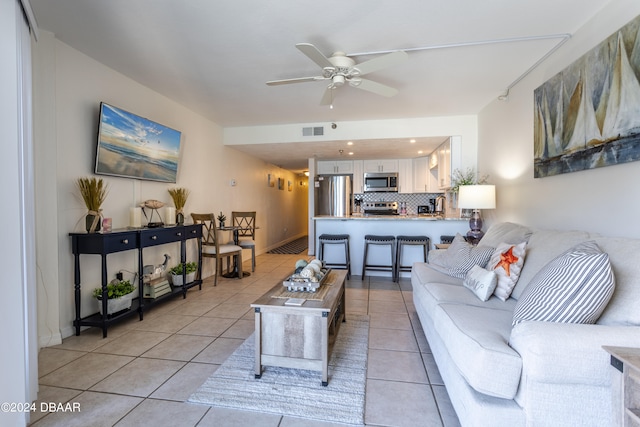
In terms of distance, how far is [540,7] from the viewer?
2.05m

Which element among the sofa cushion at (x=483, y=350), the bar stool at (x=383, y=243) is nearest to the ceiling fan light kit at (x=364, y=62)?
the sofa cushion at (x=483, y=350)

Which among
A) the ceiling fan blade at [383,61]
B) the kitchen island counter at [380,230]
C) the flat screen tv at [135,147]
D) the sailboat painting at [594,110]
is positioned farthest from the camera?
the kitchen island counter at [380,230]

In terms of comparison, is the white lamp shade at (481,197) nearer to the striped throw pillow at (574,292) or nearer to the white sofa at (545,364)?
the white sofa at (545,364)

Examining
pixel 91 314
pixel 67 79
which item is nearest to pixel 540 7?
pixel 67 79

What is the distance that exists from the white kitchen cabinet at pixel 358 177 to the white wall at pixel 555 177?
303 centimetres

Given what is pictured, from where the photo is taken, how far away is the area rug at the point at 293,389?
1.65 m

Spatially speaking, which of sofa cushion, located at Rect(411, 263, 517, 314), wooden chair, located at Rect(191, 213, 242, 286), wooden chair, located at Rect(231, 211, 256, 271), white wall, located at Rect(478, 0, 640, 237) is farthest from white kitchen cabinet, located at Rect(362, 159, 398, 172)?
sofa cushion, located at Rect(411, 263, 517, 314)

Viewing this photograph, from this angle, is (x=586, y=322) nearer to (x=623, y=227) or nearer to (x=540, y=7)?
(x=623, y=227)

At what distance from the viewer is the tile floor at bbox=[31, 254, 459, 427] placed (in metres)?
1.60

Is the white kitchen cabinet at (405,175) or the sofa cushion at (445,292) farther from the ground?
the white kitchen cabinet at (405,175)

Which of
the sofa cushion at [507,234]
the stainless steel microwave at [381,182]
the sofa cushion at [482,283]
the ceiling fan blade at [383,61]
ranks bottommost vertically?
the sofa cushion at [482,283]

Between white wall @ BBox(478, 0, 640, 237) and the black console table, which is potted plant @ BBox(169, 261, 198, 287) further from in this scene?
white wall @ BBox(478, 0, 640, 237)

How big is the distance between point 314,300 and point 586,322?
1395mm

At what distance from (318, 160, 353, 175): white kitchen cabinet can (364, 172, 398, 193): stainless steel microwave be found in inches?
20.7
